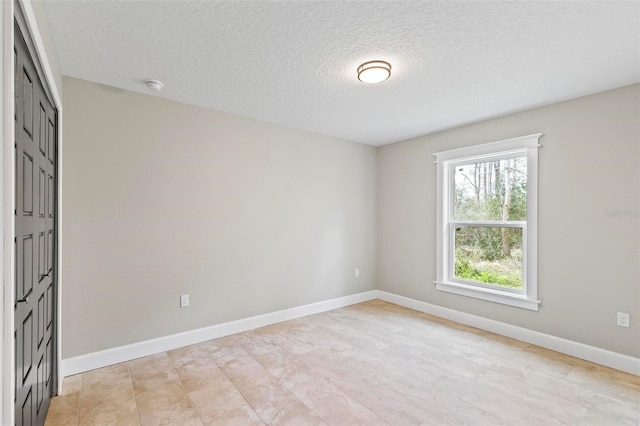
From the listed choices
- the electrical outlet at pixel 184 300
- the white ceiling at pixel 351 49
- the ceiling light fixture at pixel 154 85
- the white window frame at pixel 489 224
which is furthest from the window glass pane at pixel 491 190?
the ceiling light fixture at pixel 154 85

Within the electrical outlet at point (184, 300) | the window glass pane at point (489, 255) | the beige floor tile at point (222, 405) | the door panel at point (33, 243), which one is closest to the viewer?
the door panel at point (33, 243)

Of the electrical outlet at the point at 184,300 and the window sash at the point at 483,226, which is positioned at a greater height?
the window sash at the point at 483,226

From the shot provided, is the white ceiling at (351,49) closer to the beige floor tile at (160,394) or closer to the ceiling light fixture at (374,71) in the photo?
the ceiling light fixture at (374,71)

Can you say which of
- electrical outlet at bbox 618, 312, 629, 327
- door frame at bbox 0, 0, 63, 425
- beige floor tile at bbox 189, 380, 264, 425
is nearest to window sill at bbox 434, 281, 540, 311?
electrical outlet at bbox 618, 312, 629, 327

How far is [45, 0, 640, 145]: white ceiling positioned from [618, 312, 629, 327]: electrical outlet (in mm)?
1987

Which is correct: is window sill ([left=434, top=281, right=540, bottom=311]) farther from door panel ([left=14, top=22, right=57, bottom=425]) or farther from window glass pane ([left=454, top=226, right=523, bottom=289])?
door panel ([left=14, top=22, right=57, bottom=425])

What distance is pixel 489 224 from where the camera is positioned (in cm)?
375

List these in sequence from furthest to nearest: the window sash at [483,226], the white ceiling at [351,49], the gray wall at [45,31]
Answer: the window sash at [483,226] → the white ceiling at [351,49] → the gray wall at [45,31]

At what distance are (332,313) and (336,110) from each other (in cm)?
263

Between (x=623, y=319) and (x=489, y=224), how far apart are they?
1.43 metres

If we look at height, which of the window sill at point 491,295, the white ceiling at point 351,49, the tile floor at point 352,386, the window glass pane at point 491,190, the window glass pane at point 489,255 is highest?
the white ceiling at point 351,49

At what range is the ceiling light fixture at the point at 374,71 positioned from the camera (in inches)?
93.7

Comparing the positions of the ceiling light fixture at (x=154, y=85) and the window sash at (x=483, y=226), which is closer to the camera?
the ceiling light fixture at (x=154, y=85)

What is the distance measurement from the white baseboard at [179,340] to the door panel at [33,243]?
394 millimetres
